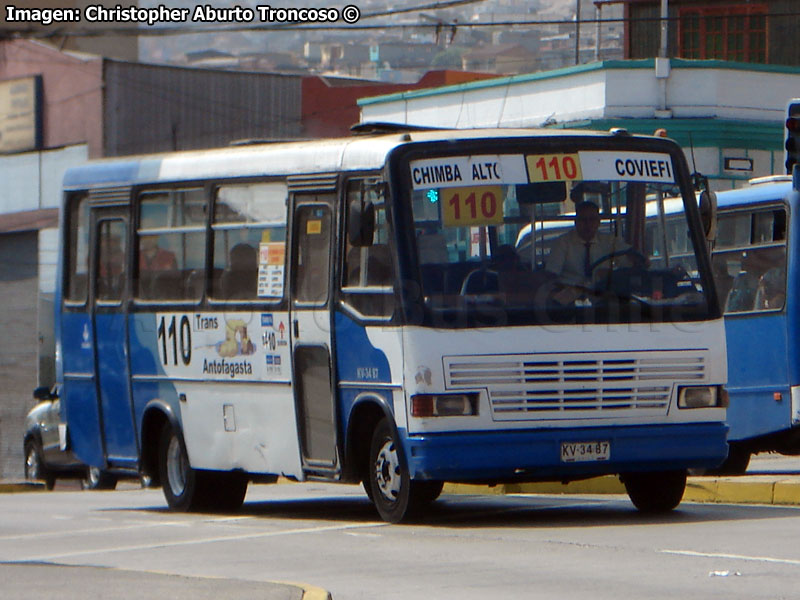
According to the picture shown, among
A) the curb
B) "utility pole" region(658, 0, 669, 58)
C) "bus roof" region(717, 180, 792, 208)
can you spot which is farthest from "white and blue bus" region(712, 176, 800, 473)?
"utility pole" region(658, 0, 669, 58)

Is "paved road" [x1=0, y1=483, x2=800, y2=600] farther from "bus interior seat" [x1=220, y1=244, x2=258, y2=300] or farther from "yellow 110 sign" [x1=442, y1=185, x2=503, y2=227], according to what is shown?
"yellow 110 sign" [x1=442, y1=185, x2=503, y2=227]

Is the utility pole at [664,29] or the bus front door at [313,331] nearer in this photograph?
the bus front door at [313,331]

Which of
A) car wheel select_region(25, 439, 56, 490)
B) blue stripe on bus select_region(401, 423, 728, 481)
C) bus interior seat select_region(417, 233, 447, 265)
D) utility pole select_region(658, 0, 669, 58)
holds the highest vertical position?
utility pole select_region(658, 0, 669, 58)

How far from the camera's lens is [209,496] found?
14.7 metres

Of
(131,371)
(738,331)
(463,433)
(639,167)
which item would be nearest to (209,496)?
(131,371)

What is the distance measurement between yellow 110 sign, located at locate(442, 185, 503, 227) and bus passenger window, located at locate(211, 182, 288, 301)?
1.74 meters

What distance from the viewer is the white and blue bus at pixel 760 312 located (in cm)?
1692

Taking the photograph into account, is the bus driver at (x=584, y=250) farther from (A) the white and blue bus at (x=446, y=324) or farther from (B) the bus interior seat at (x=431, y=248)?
(B) the bus interior seat at (x=431, y=248)

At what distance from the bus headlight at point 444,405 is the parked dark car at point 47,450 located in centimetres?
1347

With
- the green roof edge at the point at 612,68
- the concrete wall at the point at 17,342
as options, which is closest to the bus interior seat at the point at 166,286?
the green roof edge at the point at 612,68

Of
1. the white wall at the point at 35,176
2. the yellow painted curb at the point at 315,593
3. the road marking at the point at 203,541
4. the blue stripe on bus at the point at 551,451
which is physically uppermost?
the white wall at the point at 35,176

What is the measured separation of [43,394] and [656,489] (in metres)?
14.2

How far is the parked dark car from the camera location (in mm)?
24859

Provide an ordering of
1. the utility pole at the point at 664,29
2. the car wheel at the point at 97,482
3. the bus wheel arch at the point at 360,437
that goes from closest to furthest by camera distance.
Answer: the bus wheel arch at the point at 360,437
the car wheel at the point at 97,482
the utility pole at the point at 664,29
